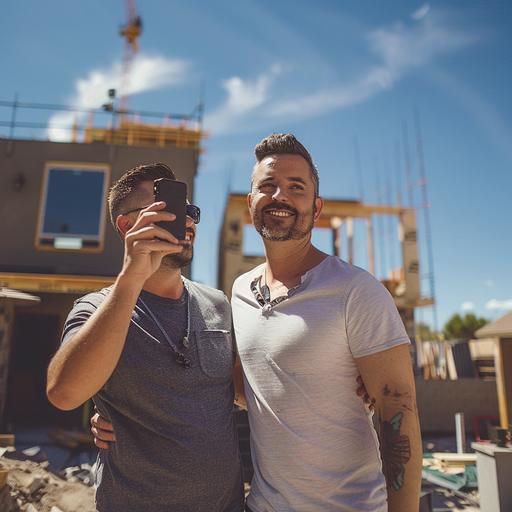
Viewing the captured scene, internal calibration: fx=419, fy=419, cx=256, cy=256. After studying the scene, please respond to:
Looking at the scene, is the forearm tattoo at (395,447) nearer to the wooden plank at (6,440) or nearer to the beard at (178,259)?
the beard at (178,259)

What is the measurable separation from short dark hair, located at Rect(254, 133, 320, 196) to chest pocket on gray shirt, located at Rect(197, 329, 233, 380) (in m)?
0.85

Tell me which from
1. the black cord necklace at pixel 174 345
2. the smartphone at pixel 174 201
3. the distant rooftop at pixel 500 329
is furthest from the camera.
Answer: the distant rooftop at pixel 500 329

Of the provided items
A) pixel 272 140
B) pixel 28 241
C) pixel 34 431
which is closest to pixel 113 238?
pixel 28 241

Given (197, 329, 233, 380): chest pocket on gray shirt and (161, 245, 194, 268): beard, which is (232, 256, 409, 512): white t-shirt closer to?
(197, 329, 233, 380): chest pocket on gray shirt

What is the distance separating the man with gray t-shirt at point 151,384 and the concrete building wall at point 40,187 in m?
9.30

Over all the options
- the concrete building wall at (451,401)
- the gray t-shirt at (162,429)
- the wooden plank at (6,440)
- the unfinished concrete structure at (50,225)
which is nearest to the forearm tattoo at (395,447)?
the gray t-shirt at (162,429)

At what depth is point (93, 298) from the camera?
5.37 feet

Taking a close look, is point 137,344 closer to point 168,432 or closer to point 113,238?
point 168,432

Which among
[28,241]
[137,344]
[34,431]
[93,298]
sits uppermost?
[28,241]

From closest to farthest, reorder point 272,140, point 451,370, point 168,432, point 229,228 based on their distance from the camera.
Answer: point 168,432
point 272,140
point 229,228
point 451,370

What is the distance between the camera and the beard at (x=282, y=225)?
1.96 m

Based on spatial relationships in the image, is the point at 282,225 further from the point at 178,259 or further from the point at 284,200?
the point at 178,259

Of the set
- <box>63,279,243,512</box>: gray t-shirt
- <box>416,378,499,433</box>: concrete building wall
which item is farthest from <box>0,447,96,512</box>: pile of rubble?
<box>416,378,499,433</box>: concrete building wall

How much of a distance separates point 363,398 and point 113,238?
1049 centimetres
